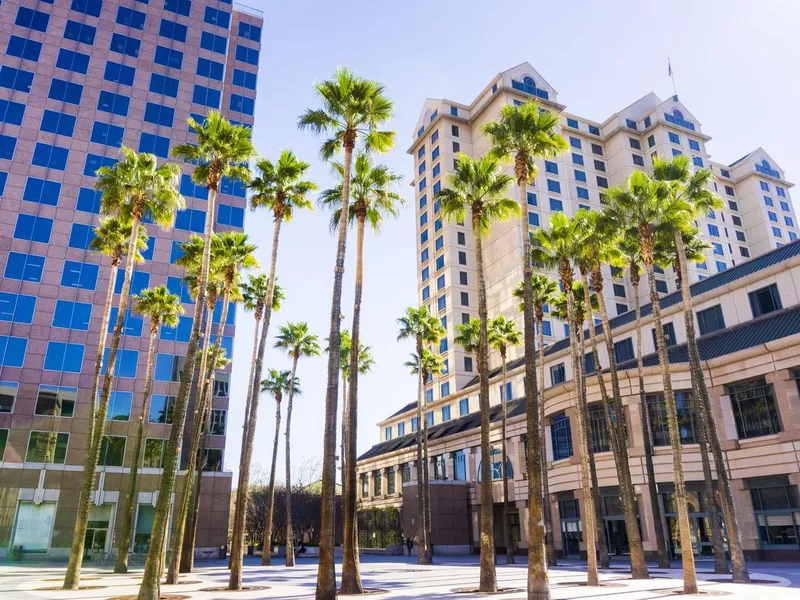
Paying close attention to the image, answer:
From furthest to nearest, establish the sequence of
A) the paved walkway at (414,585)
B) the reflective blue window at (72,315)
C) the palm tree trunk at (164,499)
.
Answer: the reflective blue window at (72,315) → the paved walkway at (414,585) → the palm tree trunk at (164,499)

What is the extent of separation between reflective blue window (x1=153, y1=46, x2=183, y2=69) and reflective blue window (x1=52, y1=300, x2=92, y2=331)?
86.2ft

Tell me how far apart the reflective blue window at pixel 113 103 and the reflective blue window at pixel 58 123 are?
2954 millimetres

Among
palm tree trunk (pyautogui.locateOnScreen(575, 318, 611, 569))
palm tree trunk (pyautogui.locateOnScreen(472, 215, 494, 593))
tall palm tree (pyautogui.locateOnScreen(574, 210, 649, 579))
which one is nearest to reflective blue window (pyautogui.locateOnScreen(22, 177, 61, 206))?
palm tree trunk (pyautogui.locateOnScreen(472, 215, 494, 593))

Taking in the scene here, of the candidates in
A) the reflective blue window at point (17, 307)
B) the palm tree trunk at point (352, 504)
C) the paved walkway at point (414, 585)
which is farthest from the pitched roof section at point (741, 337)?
the reflective blue window at point (17, 307)

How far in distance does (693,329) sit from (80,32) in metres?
59.8

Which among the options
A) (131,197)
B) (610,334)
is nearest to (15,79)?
(131,197)

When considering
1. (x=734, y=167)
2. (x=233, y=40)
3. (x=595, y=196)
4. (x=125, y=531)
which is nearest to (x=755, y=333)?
(x=125, y=531)

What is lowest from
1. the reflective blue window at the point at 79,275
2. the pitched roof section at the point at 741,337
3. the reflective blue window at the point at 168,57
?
the pitched roof section at the point at 741,337

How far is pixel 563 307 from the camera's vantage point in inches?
1560

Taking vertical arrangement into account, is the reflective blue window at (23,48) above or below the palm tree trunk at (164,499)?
above

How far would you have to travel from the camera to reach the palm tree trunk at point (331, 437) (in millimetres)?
17688

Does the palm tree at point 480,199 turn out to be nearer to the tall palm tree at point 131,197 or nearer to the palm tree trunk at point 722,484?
the palm tree trunk at point 722,484

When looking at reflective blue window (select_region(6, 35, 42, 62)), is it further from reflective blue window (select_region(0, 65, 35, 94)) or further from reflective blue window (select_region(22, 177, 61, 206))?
reflective blue window (select_region(22, 177, 61, 206))

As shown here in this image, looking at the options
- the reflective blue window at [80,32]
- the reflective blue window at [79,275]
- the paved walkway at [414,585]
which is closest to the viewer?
the paved walkway at [414,585]
